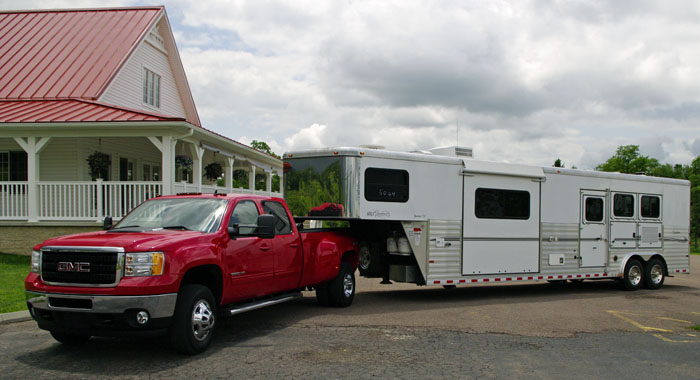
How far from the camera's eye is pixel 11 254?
16344 millimetres

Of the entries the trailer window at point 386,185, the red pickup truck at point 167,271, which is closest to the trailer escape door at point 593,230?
the trailer window at point 386,185

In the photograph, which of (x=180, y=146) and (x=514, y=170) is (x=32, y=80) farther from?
(x=514, y=170)

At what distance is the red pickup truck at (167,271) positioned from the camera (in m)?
6.13

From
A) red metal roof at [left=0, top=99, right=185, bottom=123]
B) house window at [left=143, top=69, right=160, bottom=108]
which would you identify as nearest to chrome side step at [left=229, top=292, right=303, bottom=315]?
red metal roof at [left=0, top=99, right=185, bottom=123]

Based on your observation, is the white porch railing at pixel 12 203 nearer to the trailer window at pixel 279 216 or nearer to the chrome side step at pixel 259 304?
the trailer window at pixel 279 216

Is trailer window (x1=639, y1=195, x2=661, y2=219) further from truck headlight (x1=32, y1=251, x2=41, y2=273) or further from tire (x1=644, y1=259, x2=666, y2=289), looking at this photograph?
truck headlight (x1=32, y1=251, x2=41, y2=273)

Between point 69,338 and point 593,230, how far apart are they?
10.8m

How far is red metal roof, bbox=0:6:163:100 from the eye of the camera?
19312mm

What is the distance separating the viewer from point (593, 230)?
1320 centimetres

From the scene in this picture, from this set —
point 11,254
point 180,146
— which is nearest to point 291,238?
point 11,254

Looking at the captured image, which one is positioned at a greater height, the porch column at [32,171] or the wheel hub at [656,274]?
the porch column at [32,171]

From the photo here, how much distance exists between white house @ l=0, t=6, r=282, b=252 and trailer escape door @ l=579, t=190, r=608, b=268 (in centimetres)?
1034

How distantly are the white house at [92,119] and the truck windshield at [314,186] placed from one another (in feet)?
19.6

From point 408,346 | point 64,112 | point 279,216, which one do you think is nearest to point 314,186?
point 279,216
